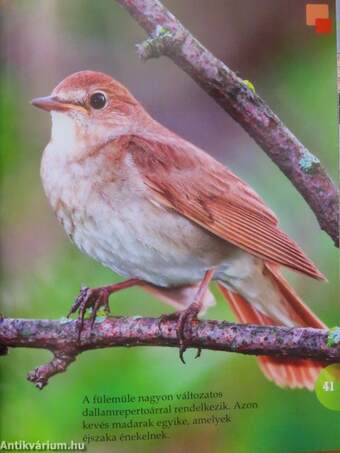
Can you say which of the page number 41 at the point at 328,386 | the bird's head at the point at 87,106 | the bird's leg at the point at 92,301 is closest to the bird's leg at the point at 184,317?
the bird's leg at the point at 92,301

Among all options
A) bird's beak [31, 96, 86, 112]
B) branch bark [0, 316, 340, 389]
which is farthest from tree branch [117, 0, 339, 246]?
branch bark [0, 316, 340, 389]

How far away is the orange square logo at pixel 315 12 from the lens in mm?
1978

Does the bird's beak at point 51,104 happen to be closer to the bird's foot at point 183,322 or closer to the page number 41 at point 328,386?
the bird's foot at point 183,322

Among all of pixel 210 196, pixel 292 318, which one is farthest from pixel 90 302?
pixel 292 318

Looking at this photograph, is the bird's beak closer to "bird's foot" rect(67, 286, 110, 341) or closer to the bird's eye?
the bird's eye

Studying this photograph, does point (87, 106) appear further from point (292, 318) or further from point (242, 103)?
point (292, 318)

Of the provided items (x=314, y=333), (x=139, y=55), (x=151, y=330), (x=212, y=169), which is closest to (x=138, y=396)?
(x=151, y=330)

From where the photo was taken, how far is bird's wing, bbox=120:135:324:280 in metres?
1.85

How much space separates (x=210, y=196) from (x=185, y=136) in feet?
0.55

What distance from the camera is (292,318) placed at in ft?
6.48

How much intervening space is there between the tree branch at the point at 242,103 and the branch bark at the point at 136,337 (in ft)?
1.08

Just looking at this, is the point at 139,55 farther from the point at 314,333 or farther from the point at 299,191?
the point at 314,333

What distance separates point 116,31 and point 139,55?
0.08m

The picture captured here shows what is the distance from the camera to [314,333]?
1.89m
